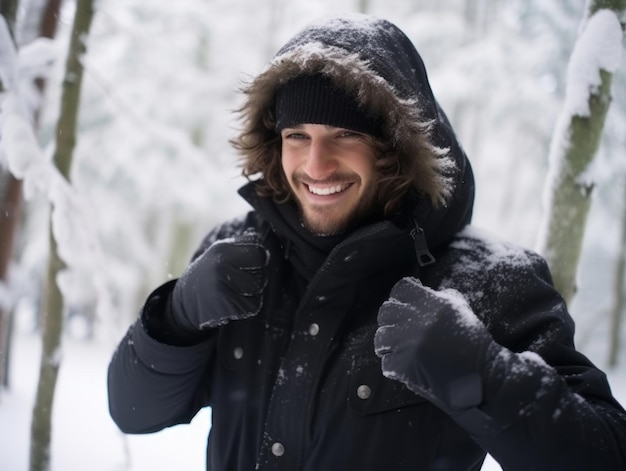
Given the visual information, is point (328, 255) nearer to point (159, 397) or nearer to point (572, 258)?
point (159, 397)

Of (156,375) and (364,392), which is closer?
(364,392)

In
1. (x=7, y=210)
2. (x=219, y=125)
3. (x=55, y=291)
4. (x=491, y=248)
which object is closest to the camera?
(x=491, y=248)

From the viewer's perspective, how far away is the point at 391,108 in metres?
1.72

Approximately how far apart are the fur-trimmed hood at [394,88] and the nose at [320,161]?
20 centimetres

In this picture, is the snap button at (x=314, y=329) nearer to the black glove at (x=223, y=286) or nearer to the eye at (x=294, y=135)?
the black glove at (x=223, y=286)

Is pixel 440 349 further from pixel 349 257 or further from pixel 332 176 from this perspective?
pixel 332 176

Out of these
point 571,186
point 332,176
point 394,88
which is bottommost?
point 332,176

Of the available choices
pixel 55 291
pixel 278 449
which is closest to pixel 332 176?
pixel 278 449

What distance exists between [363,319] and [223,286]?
46cm

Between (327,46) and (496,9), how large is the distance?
9.18m

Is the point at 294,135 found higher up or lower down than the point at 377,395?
higher up

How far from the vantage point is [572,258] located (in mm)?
2268

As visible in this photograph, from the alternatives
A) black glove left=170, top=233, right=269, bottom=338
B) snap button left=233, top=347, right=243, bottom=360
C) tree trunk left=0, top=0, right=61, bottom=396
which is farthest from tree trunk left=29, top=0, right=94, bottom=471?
snap button left=233, top=347, right=243, bottom=360

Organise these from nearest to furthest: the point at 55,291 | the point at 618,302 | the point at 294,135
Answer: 1. the point at 294,135
2. the point at 55,291
3. the point at 618,302
